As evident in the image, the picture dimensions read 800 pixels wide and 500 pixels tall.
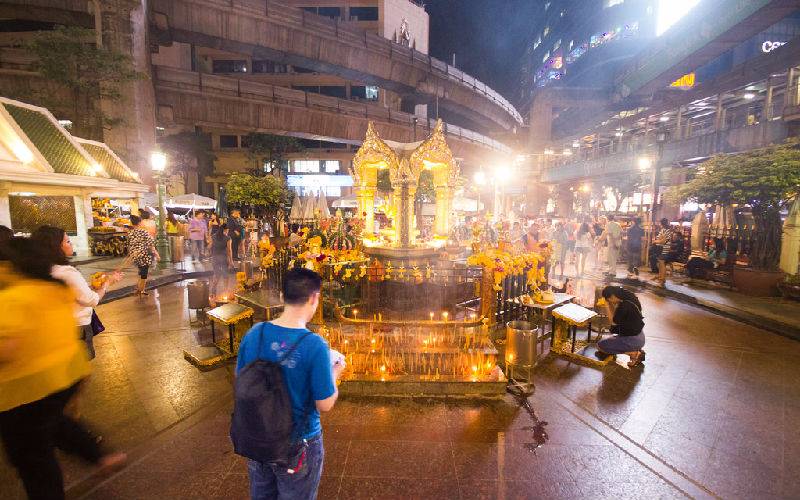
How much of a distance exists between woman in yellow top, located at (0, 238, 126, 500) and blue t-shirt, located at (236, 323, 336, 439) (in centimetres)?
165

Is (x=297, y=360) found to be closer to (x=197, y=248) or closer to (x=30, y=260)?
(x=30, y=260)

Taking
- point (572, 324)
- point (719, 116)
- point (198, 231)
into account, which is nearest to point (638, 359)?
point (572, 324)

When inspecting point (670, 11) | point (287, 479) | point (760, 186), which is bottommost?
point (287, 479)

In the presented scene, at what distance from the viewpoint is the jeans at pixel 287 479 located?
2.06 metres

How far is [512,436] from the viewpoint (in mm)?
4051

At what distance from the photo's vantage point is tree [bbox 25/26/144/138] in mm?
14156

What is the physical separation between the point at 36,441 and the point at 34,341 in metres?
0.75

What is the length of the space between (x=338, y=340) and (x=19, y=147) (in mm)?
11336

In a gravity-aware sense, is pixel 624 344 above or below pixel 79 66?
below

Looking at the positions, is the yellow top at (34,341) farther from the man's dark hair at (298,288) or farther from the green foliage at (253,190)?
the green foliage at (253,190)

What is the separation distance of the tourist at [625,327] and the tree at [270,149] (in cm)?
3781

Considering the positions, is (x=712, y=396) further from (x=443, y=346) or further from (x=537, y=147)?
(x=537, y=147)

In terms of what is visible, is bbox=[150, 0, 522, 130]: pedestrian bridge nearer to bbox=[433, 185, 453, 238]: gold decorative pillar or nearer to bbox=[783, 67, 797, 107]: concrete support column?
bbox=[433, 185, 453, 238]: gold decorative pillar

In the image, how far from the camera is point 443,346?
18.3 feet
